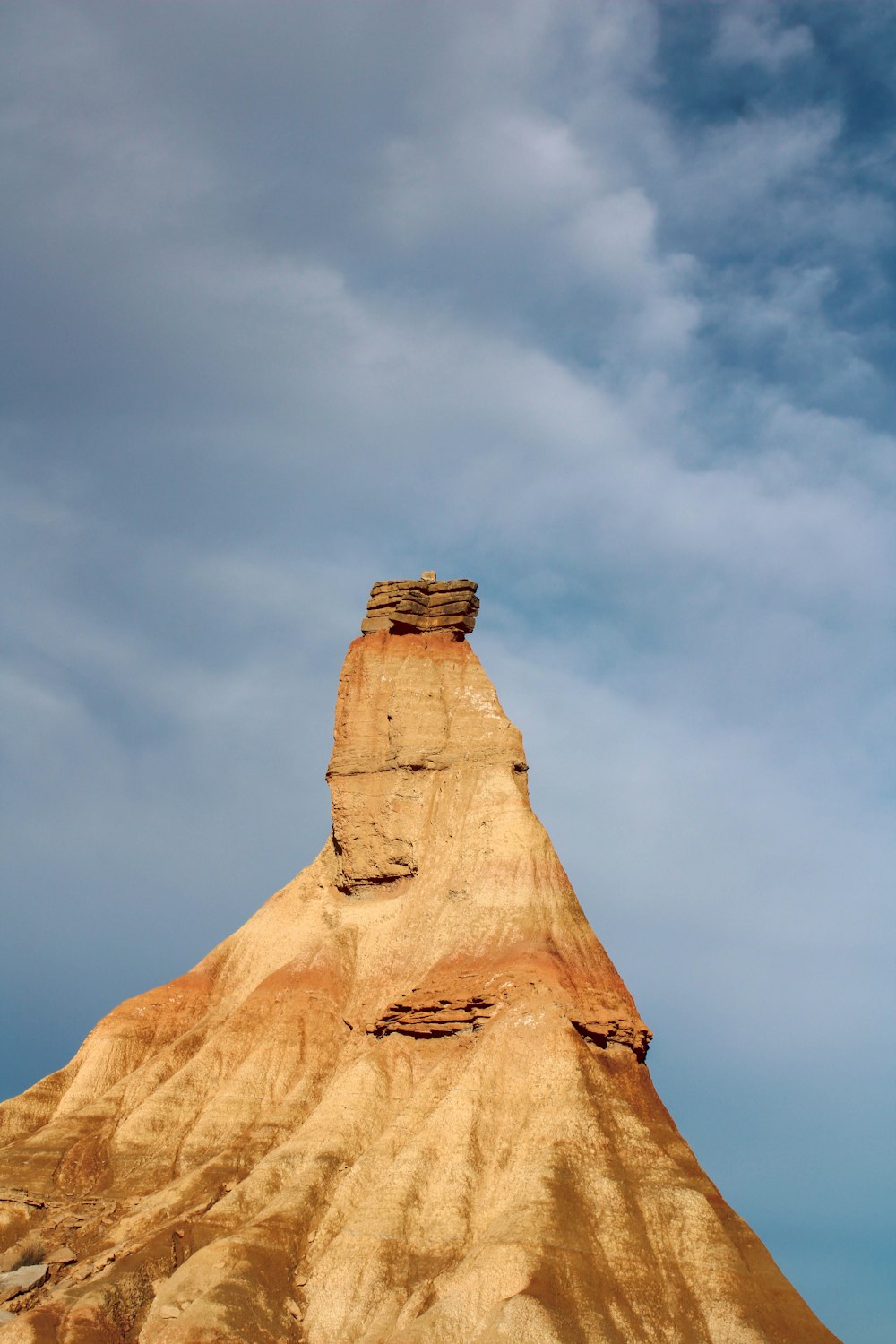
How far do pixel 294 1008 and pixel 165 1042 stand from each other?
7.64m

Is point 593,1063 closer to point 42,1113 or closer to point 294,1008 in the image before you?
point 294,1008

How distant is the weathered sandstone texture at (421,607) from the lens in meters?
52.4

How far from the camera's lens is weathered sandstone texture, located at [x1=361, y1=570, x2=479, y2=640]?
172 ft

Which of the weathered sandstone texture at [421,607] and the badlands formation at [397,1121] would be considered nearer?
the badlands formation at [397,1121]

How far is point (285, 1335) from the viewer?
30547 millimetres

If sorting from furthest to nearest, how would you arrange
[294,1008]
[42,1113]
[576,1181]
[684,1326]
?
Result: [42,1113]
[294,1008]
[576,1181]
[684,1326]

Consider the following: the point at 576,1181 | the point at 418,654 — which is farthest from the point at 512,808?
the point at 576,1181

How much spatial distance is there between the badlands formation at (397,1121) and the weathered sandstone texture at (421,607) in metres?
0.11

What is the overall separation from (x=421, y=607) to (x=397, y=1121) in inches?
887

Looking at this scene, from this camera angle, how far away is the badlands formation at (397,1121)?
30422 mm

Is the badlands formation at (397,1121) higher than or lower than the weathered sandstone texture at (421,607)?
lower

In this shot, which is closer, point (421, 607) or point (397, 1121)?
point (397, 1121)

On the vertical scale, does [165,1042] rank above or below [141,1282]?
above

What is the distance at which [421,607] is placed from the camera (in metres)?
53.1
